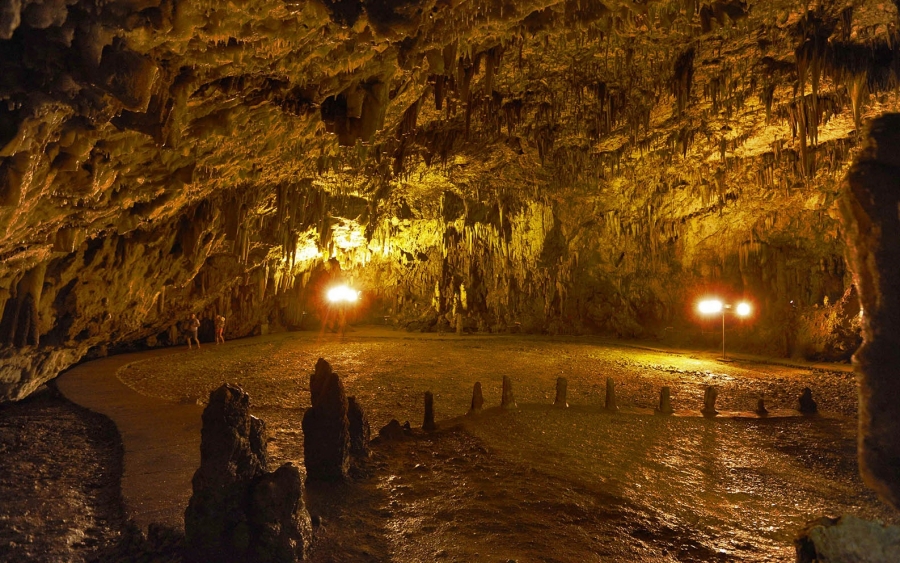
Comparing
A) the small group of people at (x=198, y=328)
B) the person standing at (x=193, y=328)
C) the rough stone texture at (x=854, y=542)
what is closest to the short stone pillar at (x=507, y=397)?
the rough stone texture at (x=854, y=542)

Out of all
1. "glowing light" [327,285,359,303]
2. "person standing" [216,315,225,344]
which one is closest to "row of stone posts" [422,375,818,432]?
"person standing" [216,315,225,344]

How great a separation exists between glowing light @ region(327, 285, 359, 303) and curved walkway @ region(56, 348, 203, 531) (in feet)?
48.7

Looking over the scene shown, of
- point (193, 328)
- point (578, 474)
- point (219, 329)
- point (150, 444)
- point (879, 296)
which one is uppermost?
point (879, 296)

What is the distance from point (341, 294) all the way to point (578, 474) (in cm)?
2158

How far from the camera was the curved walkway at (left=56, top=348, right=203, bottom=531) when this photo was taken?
4359 millimetres

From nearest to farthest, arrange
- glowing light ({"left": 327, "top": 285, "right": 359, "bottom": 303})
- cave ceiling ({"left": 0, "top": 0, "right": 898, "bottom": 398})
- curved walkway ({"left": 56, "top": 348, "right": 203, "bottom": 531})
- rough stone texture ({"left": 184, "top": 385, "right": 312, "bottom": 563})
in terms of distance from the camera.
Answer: rough stone texture ({"left": 184, "top": 385, "right": 312, "bottom": 563}) < curved walkway ({"left": 56, "top": 348, "right": 203, "bottom": 531}) < cave ceiling ({"left": 0, "top": 0, "right": 898, "bottom": 398}) < glowing light ({"left": 327, "top": 285, "right": 359, "bottom": 303})

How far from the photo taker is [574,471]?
5652mm

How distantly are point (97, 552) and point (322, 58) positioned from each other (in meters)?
6.60

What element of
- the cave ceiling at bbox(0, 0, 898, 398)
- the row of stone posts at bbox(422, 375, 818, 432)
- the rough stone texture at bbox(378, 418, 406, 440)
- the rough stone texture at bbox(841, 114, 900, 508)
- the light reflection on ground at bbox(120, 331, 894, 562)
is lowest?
the light reflection on ground at bbox(120, 331, 894, 562)

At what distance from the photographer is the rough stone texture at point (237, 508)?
364 cm

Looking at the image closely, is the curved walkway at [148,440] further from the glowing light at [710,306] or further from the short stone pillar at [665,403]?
the glowing light at [710,306]

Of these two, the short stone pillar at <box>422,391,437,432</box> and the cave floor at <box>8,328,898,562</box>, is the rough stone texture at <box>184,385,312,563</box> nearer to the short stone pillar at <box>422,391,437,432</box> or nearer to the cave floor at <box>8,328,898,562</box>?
the cave floor at <box>8,328,898,562</box>

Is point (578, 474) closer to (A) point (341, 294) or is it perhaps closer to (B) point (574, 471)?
(B) point (574, 471)

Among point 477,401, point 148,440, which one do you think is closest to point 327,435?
point 148,440
